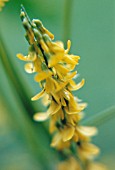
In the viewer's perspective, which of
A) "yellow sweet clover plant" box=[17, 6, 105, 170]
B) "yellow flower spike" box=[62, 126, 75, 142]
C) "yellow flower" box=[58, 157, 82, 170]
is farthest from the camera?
"yellow flower" box=[58, 157, 82, 170]

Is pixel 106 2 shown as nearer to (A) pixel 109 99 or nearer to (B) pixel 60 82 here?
(A) pixel 109 99

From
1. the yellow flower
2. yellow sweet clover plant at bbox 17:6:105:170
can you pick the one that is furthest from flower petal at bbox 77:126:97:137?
the yellow flower

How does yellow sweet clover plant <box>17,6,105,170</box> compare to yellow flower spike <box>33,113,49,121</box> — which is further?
yellow flower spike <box>33,113,49,121</box>

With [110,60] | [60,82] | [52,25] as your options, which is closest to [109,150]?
[110,60]

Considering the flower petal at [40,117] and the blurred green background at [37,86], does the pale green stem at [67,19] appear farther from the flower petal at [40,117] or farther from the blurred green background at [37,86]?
the flower petal at [40,117]

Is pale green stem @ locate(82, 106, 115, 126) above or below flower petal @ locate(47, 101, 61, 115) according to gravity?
below

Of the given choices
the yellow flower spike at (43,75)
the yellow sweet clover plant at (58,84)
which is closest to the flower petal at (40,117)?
the yellow sweet clover plant at (58,84)

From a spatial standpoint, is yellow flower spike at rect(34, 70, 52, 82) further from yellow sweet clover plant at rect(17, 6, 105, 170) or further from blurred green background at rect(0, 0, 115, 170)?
blurred green background at rect(0, 0, 115, 170)

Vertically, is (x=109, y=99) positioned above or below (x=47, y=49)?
below
